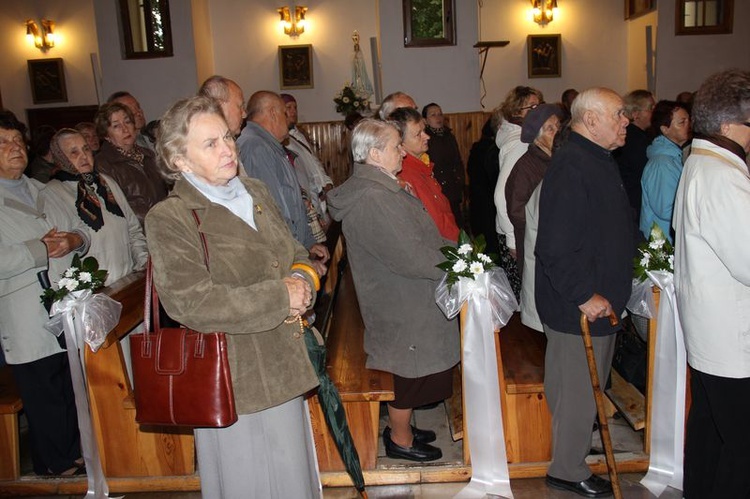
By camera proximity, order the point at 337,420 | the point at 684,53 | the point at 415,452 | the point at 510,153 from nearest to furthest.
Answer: the point at 337,420 < the point at 415,452 < the point at 510,153 < the point at 684,53

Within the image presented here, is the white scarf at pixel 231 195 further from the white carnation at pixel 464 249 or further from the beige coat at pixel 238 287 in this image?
the white carnation at pixel 464 249

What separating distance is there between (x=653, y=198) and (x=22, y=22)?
11.9 metres

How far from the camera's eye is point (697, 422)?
282cm

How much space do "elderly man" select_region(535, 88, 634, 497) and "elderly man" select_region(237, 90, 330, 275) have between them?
→ 49.9 inches

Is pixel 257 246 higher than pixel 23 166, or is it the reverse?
pixel 23 166

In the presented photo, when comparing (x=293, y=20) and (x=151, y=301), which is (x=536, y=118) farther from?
(x=293, y=20)

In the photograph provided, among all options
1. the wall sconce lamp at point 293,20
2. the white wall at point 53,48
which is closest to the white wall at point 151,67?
the wall sconce lamp at point 293,20

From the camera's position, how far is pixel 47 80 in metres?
12.0

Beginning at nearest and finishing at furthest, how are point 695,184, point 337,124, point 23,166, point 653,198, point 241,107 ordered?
point 695,184 < point 23,166 < point 241,107 < point 653,198 < point 337,124

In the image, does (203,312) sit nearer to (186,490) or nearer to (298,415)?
(298,415)

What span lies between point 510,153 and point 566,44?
870 cm

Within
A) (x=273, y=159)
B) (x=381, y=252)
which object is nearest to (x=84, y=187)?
(x=273, y=159)

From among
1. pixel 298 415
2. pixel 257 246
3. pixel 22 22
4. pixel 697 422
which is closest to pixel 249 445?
pixel 298 415

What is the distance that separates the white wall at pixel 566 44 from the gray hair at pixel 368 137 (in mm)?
9178
